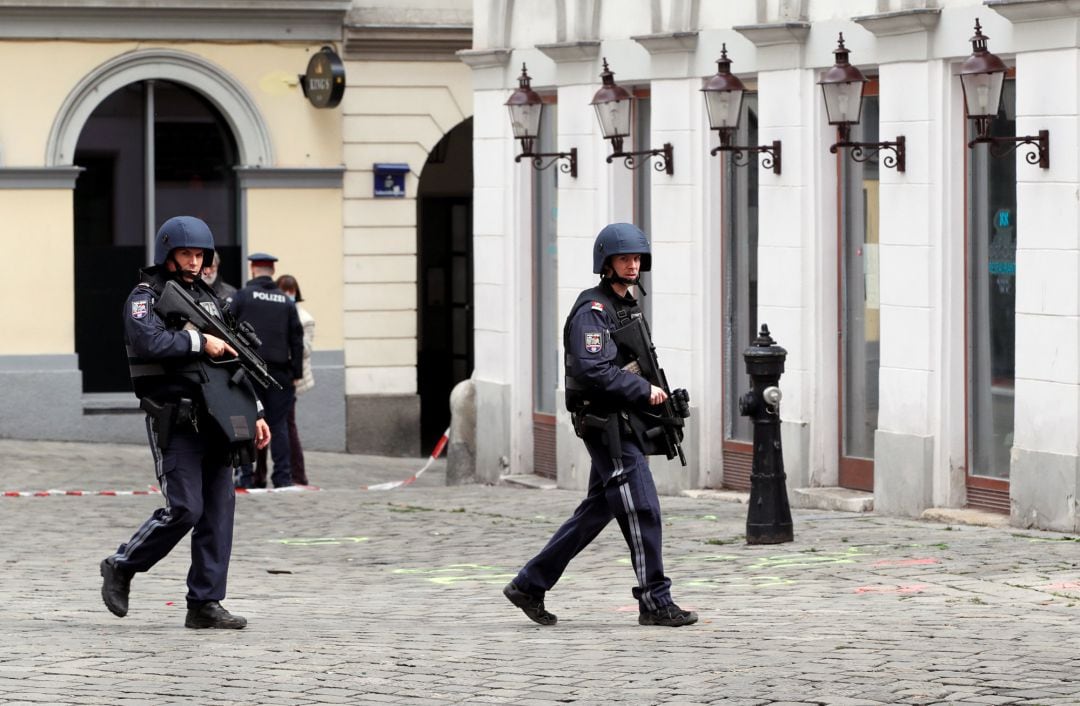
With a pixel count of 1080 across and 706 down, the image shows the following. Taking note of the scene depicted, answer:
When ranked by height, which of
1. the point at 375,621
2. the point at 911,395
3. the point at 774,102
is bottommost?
the point at 375,621

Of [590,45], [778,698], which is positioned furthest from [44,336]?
[778,698]

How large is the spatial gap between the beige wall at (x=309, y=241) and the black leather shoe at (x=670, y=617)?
520 inches

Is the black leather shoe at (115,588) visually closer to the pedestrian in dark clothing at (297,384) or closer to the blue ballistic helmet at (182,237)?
the blue ballistic helmet at (182,237)

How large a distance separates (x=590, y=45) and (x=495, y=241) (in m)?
2.24

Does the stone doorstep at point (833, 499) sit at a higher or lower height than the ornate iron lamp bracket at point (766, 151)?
lower

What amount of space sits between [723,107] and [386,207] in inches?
321

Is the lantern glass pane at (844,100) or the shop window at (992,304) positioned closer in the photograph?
the shop window at (992,304)

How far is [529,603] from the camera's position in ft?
32.7

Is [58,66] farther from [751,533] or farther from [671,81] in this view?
[751,533]

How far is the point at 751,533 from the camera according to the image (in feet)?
42.3

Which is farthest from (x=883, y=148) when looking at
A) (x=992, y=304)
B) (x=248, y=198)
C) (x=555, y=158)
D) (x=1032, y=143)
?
(x=248, y=198)

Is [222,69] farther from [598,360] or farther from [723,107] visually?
[598,360]

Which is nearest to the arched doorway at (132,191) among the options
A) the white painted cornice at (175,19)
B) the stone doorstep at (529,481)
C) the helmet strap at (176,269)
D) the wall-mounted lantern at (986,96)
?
the white painted cornice at (175,19)

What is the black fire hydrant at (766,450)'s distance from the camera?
12.8 metres
